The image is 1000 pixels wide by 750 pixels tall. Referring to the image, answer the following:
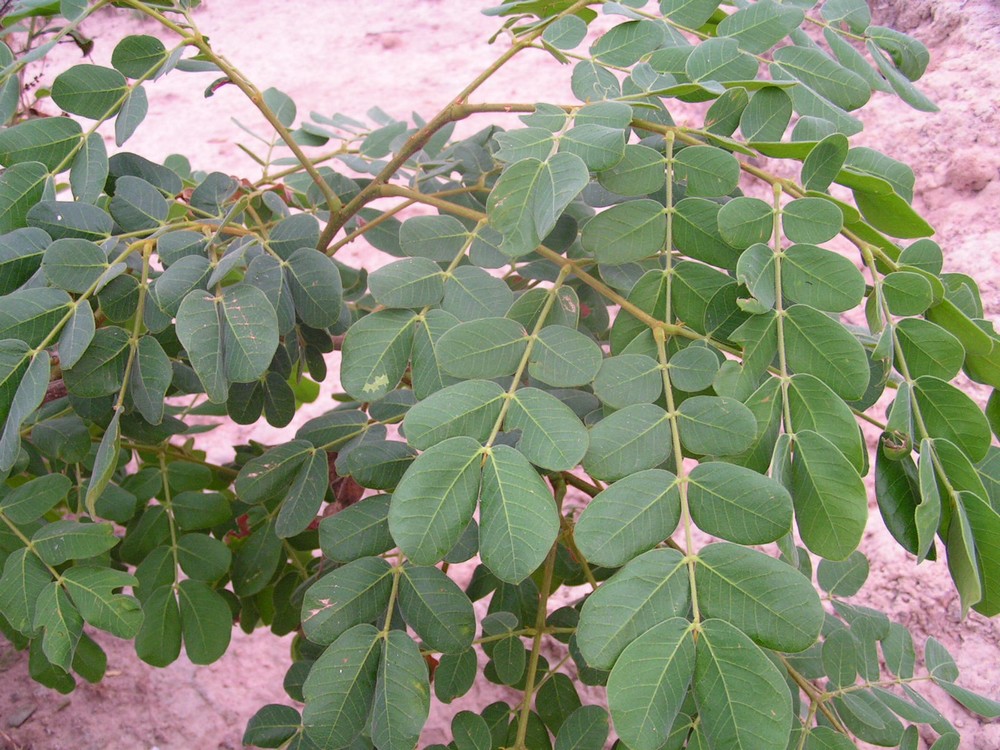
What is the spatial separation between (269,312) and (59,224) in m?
0.30

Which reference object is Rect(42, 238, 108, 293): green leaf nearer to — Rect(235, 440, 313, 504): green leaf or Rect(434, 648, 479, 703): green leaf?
Rect(235, 440, 313, 504): green leaf

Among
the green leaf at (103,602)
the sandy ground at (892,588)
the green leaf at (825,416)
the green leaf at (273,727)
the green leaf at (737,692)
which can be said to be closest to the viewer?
the green leaf at (737,692)

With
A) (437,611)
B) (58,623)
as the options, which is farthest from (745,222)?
(58,623)

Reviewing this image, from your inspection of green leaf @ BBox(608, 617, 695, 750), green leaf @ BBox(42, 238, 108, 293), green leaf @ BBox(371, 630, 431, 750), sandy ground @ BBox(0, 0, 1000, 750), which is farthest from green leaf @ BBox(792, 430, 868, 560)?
sandy ground @ BBox(0, 0, 1000, 750)

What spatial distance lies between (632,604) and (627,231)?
1.26ft

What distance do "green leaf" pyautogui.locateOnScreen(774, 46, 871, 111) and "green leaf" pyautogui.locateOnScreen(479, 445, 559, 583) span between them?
1.94 feet

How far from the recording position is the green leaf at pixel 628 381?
0.75 m

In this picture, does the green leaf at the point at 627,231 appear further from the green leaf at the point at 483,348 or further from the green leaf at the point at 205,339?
the green leaf at the point at 205,339

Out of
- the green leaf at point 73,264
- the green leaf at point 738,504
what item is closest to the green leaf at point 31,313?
the green leaf at point 73,264

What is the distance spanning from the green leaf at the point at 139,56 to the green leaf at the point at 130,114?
2 cm

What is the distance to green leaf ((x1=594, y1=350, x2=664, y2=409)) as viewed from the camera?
0.75 metres

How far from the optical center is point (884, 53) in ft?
3.75

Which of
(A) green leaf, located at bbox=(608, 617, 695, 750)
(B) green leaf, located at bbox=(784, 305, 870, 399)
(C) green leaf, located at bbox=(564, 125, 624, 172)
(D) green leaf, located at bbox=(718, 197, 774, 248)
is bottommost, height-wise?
(A) green leaf, located at bbox=(608, 617, 695, 750)

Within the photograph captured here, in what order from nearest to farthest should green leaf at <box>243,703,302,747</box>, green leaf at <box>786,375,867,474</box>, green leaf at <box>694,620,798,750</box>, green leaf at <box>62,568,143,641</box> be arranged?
green leaf at <box>694,620,798,750</box> < green leaf at <box>786,375,867,474</box> < green leaf at <box>62,568,143,641</box> < green leaf at <box>243,703,302,747</box>
